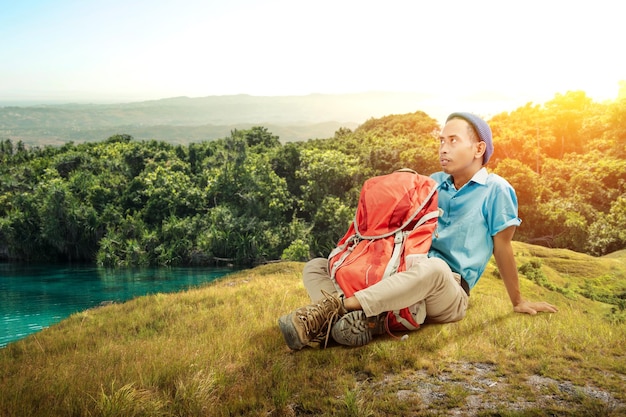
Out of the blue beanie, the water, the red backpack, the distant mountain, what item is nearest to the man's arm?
the red backpack

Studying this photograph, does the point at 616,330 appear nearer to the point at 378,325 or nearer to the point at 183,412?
the point at 378,325

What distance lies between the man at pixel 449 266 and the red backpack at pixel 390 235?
0.13m

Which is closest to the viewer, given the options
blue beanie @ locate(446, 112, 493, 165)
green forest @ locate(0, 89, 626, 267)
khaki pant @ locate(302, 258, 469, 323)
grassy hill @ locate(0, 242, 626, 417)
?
grassy hill @ locate(0, 242, 626, 417)

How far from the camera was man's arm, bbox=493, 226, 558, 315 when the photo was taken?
370 cm

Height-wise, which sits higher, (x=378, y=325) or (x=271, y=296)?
(x=378, y=325)

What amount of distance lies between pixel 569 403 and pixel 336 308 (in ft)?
4.88

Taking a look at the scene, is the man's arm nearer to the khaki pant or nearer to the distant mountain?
the khaki pant

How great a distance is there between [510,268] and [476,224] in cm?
46

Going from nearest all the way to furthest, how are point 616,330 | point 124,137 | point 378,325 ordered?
1. point 378,325
2. point 616,330
3. point 124,137

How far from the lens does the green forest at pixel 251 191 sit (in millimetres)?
21188

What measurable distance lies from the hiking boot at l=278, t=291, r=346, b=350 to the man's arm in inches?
51.3

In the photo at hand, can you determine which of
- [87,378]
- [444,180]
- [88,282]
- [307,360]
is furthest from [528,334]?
[88,282]

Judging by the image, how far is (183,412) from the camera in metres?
2.75

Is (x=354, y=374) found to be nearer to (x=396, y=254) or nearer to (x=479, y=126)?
(x=396, y=254)
